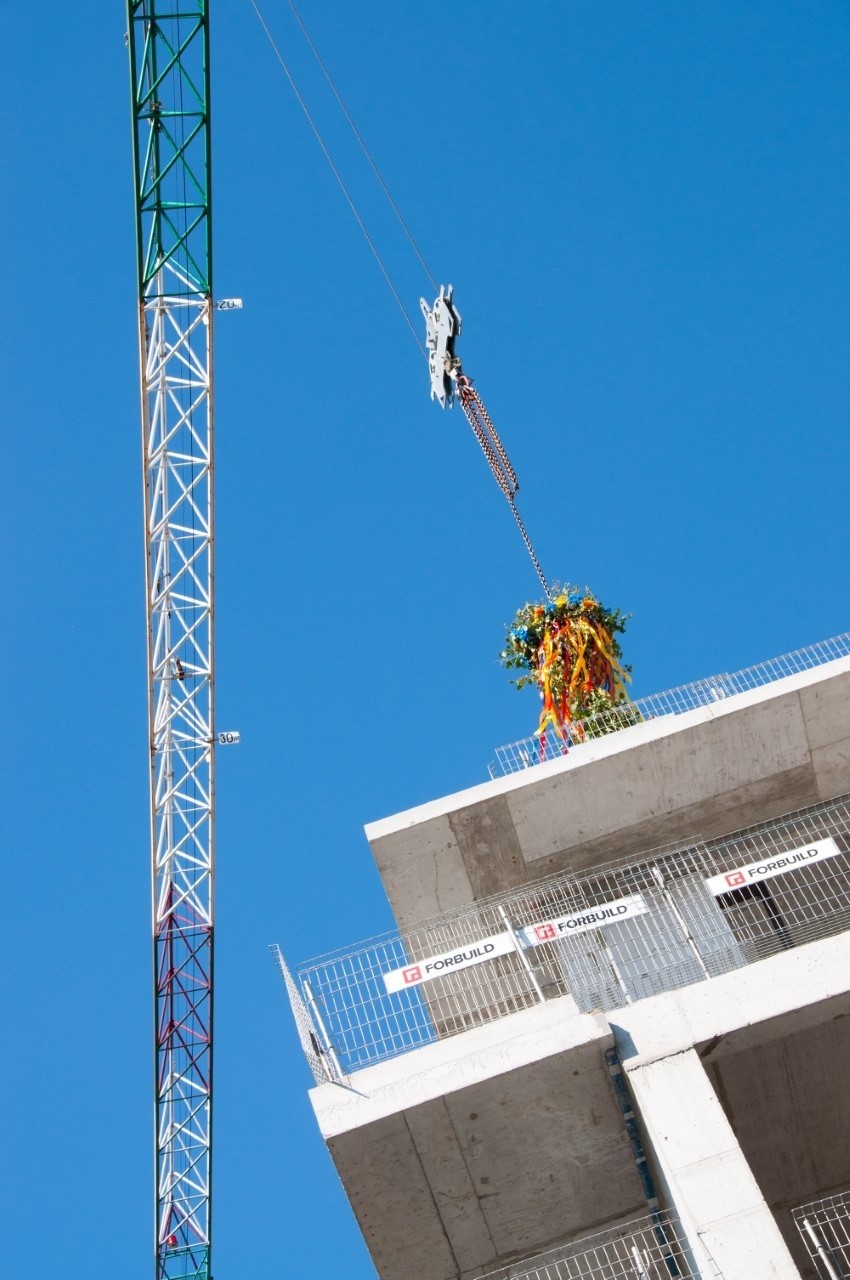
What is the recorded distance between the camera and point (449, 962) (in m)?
12.6

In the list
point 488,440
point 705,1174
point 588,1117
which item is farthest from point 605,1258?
point 488,440

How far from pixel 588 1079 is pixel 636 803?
368 centimetres

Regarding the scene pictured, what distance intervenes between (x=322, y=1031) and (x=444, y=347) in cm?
1914

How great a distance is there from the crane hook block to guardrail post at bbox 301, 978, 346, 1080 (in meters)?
17.3

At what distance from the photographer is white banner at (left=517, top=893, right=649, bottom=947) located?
1265cm

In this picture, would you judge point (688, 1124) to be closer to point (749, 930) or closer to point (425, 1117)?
point (425, 1117)

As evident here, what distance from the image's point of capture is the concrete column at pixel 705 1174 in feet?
32.3

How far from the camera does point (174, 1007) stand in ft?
104

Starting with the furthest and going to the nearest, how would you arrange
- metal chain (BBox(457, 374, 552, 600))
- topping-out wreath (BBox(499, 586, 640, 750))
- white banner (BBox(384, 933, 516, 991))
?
metal chain (BBox(457, 374, 552, 600)) → topping-out wreath (BBox(499, 586, 640, 750)) → white banner (BBox(384, 933, 516, 991))

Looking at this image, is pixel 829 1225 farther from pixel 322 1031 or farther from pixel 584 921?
pixel 322 1031

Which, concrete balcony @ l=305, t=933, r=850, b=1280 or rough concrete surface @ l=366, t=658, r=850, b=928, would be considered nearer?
concrete balcony @ l=305, t=933, r=850, b=1280

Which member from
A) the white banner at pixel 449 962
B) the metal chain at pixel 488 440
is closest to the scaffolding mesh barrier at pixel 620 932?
the white banner at pixel 449 962

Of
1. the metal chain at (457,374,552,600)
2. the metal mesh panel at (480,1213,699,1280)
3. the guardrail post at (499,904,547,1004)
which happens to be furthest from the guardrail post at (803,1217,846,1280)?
the metal chain at (457,374,552,600)

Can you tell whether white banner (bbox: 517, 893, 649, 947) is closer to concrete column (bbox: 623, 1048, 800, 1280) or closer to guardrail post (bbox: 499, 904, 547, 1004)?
guardrail post (bbox: 499, 904, 547, 1004)
